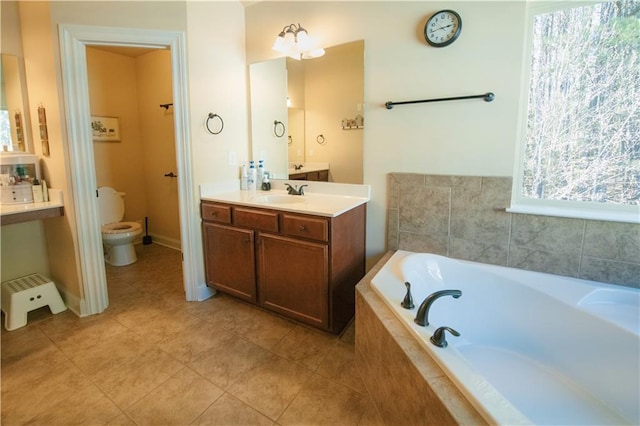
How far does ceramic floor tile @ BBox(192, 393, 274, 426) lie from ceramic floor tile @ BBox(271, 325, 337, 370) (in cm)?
41

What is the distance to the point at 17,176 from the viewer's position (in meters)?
2.35

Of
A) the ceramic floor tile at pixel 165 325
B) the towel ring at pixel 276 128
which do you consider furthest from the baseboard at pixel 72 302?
the towel ring at pixel 276 128

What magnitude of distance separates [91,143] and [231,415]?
2.02 m

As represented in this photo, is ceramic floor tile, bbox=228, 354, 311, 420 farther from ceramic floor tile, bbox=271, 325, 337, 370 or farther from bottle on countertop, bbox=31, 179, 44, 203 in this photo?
bottle on countertop, bbox=31, 179, 44, 203

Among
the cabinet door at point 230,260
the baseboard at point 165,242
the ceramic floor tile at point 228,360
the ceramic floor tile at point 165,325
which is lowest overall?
the ceramic floor tile at point 228,360

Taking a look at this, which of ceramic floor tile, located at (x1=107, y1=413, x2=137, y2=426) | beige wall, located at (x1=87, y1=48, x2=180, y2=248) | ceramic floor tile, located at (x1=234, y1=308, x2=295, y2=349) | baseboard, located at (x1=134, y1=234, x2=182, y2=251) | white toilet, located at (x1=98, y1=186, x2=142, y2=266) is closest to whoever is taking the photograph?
ceramic floor tile, located at (x1=107, y1=413, x2=137, y2=426)

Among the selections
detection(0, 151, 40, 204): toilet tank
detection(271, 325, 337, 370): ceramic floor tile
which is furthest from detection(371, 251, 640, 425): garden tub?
detection(0, 151, 40, 204): toilet tank

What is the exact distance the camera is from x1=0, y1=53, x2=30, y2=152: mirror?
2.34 metres

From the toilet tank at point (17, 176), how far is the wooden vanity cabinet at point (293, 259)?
1250 mm

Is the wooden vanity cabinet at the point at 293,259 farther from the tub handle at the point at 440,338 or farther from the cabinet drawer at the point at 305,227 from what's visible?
the tub handle at the point at 440,338

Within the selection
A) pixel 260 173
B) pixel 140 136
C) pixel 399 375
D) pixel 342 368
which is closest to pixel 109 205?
pixel 140 136

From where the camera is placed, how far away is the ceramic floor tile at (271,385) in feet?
5.24

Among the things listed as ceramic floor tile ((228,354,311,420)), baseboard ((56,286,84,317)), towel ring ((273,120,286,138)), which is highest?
towel ring ((273,120,286,138))

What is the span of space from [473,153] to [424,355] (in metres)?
1.32
